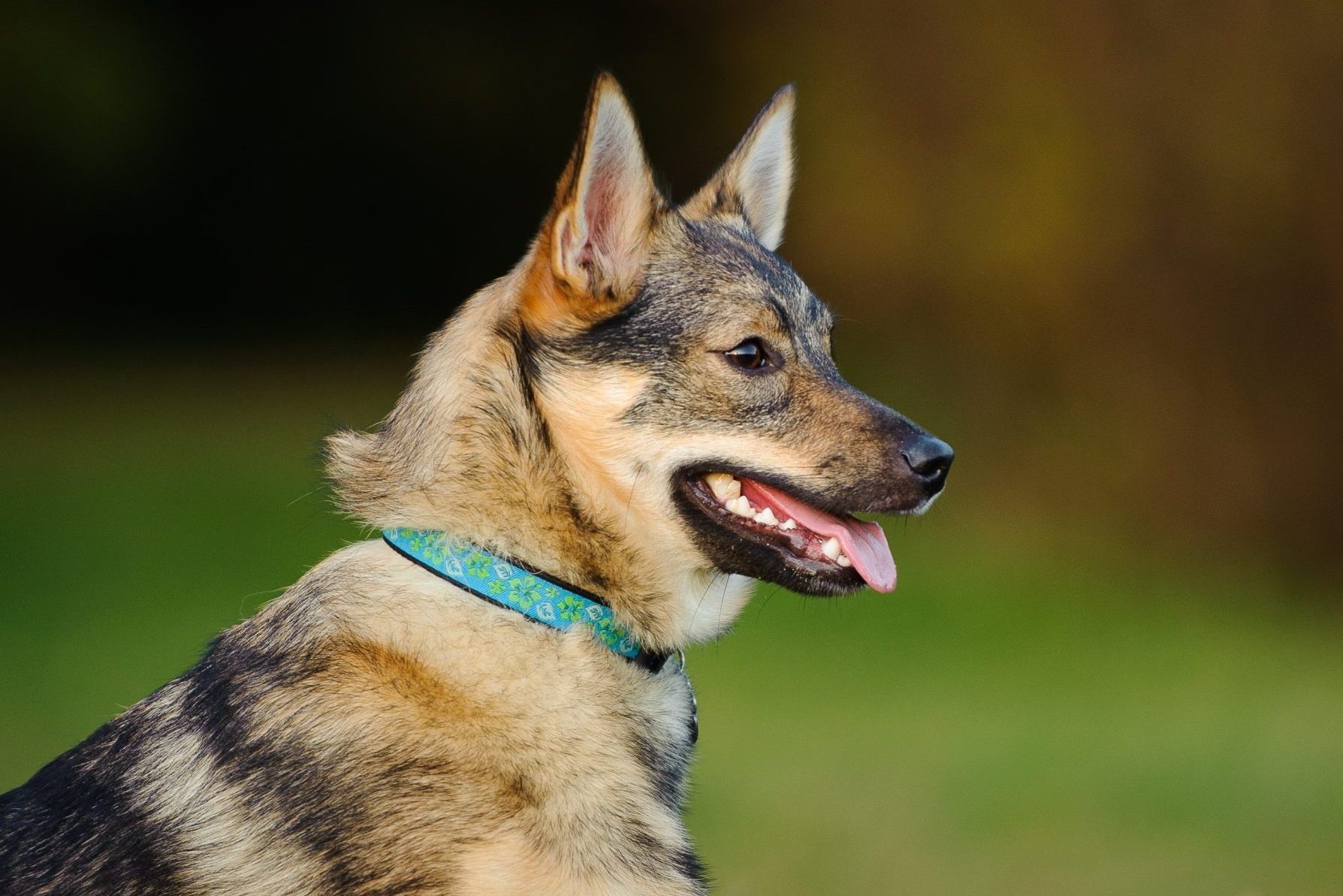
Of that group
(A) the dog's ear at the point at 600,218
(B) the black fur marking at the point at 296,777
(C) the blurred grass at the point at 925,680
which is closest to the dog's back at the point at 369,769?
(B) the black fur marking at the point at 296,777

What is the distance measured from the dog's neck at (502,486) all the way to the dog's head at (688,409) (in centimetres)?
4

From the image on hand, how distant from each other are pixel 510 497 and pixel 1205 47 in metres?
9.07

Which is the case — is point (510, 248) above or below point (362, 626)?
below

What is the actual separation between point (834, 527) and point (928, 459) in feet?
0.94

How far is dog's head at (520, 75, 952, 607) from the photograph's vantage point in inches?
148

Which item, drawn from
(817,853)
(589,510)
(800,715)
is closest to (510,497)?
(589,510)

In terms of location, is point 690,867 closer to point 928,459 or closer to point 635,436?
point 635,436

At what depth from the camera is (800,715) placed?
9.37m

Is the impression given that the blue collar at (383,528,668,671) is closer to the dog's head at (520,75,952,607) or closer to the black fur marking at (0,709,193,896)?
the dog's head at (520,75,952,607)

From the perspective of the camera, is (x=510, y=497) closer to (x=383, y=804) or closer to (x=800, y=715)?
(x=383, y=804)

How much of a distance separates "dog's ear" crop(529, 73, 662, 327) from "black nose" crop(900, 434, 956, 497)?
2.63 ft

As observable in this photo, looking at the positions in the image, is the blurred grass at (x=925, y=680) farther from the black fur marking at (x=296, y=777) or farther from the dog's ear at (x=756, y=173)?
the dog's ear at (x=756, y=173)

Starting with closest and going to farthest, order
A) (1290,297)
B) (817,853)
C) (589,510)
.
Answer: (589,510) < (817,853) < (1290,297)

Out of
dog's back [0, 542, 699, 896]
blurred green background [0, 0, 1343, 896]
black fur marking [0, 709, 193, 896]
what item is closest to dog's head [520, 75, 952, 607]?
dog's back [0, 542, 699, 896]
